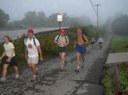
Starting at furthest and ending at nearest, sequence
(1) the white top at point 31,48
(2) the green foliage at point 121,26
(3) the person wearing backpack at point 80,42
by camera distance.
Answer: (2) the green foliage at point 121,26 → (3) the person wearing backpack at point 80,42 → (1) the white top at point 31,48

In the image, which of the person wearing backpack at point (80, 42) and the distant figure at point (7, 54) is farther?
the person wearing backpack at point (80, 42)

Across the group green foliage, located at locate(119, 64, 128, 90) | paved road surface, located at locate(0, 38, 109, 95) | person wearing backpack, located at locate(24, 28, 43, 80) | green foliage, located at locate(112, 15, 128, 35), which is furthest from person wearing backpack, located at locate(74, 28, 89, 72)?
green foliage, located at locate(112, 15, 128, 35)

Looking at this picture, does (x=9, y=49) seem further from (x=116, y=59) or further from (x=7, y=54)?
(x=116, y=59)

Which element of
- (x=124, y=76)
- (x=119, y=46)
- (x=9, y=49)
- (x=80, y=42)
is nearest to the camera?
(x=9, y=49)

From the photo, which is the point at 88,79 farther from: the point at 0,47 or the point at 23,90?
the point at 0,47

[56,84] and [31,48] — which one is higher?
[31,48]

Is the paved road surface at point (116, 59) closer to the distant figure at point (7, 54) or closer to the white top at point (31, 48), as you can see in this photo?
the white top at point (31, 48)

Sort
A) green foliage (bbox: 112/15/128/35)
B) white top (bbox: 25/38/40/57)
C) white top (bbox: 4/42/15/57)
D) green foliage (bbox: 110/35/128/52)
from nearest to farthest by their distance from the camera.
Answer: white top (bbox: 25/38/40/57), white top (bbox: 4/42/15/57), green foliage (bbox: 110/35/128/52), green foliage (bbox: 112/15/128/35)

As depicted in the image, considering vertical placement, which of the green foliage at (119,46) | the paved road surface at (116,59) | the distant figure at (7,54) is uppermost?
the distant figure at (7,54)

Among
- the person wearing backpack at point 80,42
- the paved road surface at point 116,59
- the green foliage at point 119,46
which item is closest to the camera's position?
the person wearing backpack at point 80,42

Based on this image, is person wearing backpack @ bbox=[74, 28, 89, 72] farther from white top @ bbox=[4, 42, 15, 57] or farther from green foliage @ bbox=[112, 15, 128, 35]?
green foliage @ bbox=[112, 15, 128, 35]

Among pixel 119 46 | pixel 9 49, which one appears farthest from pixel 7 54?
pixel 119 46

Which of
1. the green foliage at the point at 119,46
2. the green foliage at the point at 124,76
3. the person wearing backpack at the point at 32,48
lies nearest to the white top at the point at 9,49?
the person wearing backpack at the point at 32,48

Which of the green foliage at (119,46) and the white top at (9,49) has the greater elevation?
the white top at (9,49)
